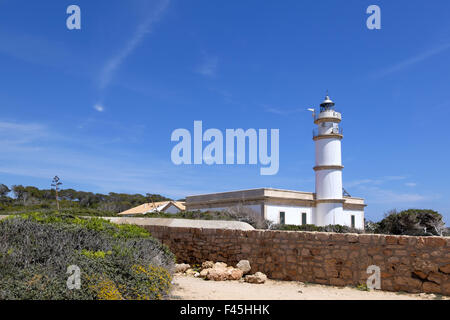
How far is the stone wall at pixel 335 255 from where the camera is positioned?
307 inches

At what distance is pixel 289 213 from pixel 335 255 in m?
24.8

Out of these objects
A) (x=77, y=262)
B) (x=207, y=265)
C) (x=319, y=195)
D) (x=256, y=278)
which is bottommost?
(x=256, y=278)

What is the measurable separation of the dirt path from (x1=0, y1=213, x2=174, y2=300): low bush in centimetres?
71

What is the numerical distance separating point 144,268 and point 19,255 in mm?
2007

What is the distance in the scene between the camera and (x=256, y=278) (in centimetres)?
913

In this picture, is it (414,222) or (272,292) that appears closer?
(272,292)

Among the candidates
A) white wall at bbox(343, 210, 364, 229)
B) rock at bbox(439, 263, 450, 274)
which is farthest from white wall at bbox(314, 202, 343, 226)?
rock at bbox(439, 263, 450, 274)

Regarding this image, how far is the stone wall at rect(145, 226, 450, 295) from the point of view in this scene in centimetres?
780

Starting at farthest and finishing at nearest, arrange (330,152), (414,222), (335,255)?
1. (330,152)
2. (414,222)
3. (335,255)

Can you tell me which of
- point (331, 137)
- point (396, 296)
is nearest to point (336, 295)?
point (396, 296)

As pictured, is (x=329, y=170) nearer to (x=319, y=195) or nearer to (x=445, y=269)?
(x=319, y=195)

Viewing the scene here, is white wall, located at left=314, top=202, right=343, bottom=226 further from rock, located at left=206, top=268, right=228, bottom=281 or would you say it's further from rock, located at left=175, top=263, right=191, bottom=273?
rock, located at left=206, top=268, right=228, bottom=281
